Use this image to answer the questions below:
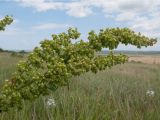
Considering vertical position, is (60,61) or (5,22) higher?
(5,22)

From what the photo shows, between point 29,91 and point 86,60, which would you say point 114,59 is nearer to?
point 86,60

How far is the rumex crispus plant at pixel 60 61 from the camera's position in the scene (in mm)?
4082

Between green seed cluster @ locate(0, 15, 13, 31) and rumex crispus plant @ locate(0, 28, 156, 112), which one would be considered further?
green seed cluster @ locate(0, 15, 13, 31)

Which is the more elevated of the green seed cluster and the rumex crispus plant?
the green seed cluster

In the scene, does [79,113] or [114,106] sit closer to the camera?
[79,113]

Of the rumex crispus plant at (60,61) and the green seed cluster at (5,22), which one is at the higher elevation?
the green seed cluster at (5,22)

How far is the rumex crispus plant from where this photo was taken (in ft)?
13.4

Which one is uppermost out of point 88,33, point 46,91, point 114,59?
point 88,33

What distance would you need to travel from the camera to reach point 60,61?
4105 mm

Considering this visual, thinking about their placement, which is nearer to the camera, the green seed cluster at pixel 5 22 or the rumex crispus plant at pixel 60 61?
the rumex crispus plant at pixel 60 61

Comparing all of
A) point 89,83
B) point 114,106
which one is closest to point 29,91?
point 114,106

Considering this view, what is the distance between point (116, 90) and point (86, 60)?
18.1 ft

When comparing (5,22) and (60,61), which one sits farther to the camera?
(5,22)

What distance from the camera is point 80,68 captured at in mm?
4117
